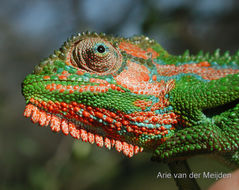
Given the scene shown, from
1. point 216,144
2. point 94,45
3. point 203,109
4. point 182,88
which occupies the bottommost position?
point 216,144

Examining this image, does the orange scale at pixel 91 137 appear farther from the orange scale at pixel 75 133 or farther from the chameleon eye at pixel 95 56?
the chameleon eye at pixel 95 56

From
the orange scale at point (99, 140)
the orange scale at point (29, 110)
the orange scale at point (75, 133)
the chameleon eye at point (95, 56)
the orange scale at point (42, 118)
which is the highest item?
the chameleon eye at point (95, 56)

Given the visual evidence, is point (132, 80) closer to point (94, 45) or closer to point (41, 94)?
point (94, 45)

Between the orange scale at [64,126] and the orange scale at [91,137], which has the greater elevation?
the orange scale at [64,126]

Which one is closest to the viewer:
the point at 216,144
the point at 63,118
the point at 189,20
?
the point at 216,144

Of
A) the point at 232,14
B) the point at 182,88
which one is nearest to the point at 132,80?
the point at 182,88

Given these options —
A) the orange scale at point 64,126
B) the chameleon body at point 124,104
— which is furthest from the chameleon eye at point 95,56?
the orange scale at point 64,126

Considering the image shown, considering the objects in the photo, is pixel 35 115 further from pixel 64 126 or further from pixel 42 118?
pixel 64 126
